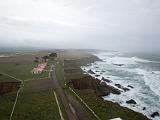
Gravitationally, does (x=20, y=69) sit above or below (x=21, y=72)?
above

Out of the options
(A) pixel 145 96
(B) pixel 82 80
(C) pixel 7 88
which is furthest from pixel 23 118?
(A) pixel 145 96

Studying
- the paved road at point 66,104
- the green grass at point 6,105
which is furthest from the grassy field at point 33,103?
the paved road at point 66,104

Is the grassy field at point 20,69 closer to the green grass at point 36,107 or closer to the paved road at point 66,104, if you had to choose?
the paved road at point 66,104

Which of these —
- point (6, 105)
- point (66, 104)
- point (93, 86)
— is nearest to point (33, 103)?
point (6, 105)

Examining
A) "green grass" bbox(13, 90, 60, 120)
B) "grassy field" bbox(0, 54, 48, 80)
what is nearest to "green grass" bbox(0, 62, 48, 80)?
"grassy field" bbox(0, 54, 48, 80)

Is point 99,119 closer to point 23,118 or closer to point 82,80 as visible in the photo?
point 23,118

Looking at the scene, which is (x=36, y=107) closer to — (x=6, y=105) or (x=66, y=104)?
(x=66, y=104)
